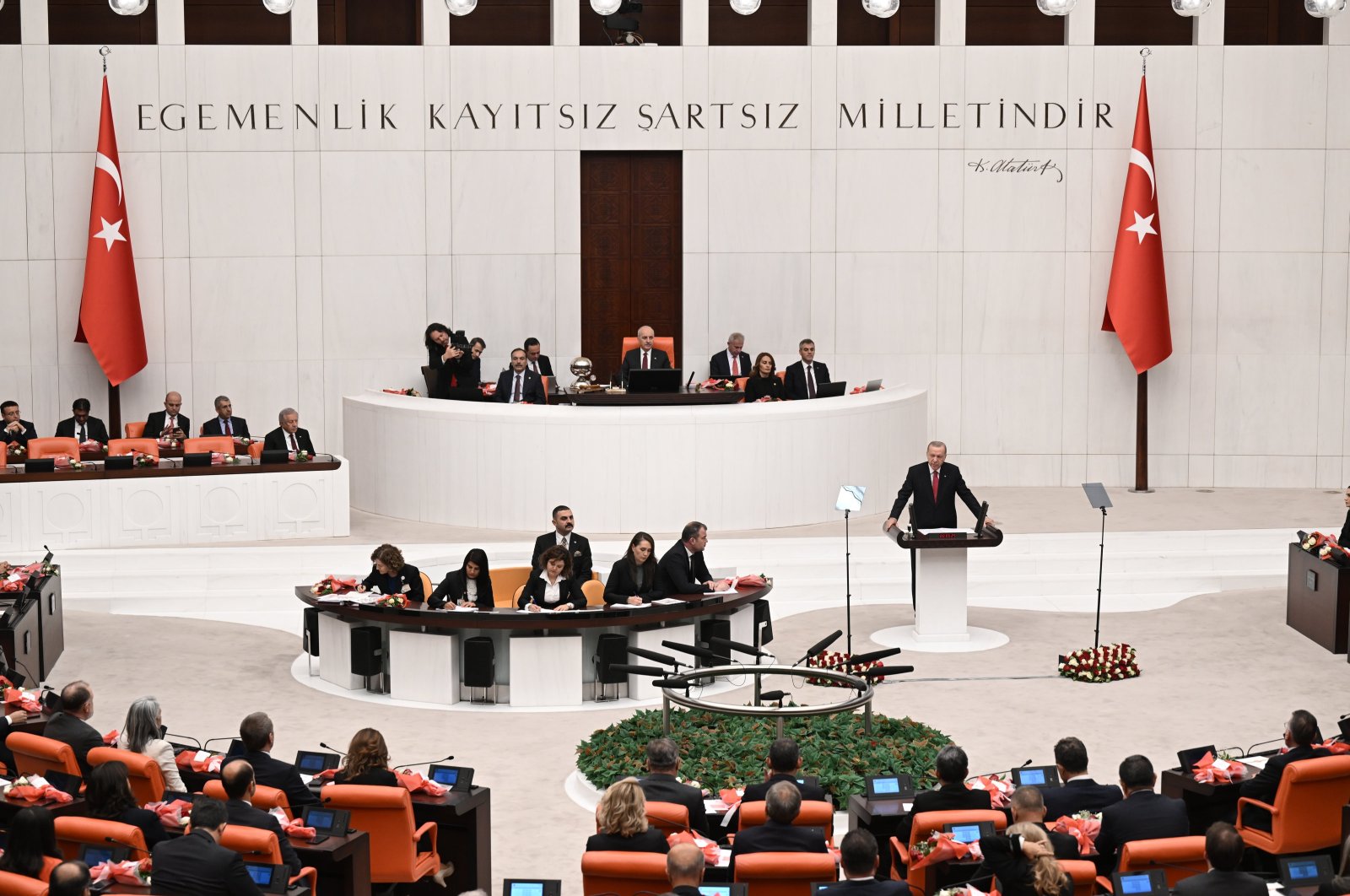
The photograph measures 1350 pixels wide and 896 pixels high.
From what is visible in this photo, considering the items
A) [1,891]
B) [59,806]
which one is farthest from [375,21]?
[1,891]

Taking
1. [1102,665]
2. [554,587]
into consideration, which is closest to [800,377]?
[1102,665]

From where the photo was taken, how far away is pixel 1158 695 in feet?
39.8

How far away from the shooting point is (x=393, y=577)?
1264 centimetres

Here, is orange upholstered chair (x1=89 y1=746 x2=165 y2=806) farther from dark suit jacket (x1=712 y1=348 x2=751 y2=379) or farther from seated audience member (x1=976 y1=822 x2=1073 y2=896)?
dark suit jacket (x1=712 y1=348 x2=751 y2=379)

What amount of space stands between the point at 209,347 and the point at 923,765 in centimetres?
1294

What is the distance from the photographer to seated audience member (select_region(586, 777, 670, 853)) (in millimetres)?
7059

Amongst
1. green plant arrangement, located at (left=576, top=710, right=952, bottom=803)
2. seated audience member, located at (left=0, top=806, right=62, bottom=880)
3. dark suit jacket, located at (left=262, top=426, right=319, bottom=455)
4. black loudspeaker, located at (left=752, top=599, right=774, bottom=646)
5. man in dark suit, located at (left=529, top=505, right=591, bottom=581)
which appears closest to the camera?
seated audience member, located at (left=0, top=806, right=62, bottom=880)

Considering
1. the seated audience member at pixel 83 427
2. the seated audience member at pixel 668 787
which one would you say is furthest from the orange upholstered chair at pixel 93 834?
the seated audience member at pixel 83 427

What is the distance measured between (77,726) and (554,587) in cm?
421

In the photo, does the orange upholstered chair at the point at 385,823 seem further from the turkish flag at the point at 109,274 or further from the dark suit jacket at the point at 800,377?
the turkish flag at the point at 109,274

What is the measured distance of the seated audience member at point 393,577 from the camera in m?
12.5

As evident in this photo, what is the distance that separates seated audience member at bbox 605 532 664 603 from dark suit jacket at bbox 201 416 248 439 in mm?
7035

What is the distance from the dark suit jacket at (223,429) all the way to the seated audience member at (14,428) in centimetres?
175

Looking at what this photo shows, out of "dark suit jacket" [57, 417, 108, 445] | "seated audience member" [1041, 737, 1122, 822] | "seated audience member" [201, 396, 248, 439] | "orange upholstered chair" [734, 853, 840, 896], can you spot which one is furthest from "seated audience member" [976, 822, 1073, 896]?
"dark suit jacket" [57, 417, 108, 445]
